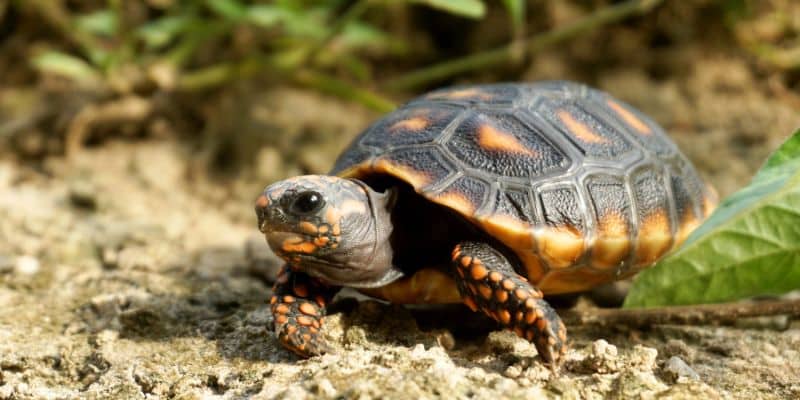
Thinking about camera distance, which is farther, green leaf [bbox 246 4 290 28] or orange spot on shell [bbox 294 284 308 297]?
green leaf [bbox 246 4 290 28]

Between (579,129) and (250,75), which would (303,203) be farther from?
(250,75)

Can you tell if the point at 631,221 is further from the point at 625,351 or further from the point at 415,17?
the point at 415,17

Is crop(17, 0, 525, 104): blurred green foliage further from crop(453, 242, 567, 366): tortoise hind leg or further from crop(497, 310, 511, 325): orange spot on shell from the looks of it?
crop(497, 310, 511, 325): orange spot on shell

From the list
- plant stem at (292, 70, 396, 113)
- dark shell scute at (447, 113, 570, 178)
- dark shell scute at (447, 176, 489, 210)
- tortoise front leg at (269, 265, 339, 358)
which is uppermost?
plant stem at (292, 70, 396, 113)

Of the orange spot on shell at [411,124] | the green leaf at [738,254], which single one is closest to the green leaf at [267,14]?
the orange spot on shell at [411,124]

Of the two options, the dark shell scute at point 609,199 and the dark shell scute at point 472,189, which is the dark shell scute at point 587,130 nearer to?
the dark shell scute at point 609,199

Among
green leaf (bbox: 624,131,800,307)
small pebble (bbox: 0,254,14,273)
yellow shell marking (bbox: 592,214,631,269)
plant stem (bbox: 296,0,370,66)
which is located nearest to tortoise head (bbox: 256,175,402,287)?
yellow shell marking (bbox: 592,214,631,269)

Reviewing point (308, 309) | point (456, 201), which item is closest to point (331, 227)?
point (308, 309)
